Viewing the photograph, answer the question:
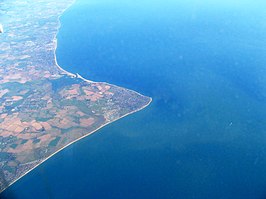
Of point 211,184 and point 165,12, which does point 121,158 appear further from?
point 165,12

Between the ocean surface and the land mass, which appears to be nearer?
the ocean surface

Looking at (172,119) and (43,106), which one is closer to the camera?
(172,119)

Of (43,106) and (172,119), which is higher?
(172,119)

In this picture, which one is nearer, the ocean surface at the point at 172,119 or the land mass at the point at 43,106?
the ocean surface at the point at 172,119
